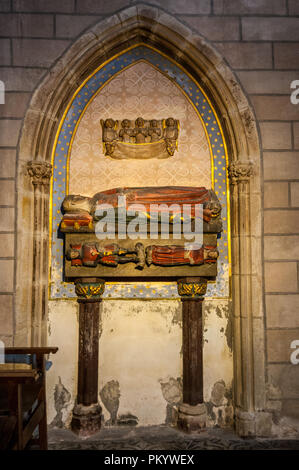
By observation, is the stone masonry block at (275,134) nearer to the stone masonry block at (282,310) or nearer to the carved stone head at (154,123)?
the carved stone head at (154,123)

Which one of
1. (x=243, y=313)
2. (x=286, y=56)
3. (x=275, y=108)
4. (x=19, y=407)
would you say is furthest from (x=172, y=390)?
(x=286, y=56)

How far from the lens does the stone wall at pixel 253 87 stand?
380cm

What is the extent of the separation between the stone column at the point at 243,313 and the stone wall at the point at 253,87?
7.0 inches

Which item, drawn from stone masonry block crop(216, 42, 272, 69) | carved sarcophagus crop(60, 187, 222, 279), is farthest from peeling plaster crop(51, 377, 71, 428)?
stone masonry block crop(216, 42, 272, 69)

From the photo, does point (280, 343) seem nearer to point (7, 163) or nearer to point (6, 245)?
point (6, 245)

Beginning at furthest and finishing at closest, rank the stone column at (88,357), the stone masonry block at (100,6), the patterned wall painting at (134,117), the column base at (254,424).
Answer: the patterned wall painting at (134,117)
the stone masonry block at (100,6)
the stone column at (88,357)
the column base at (254,424)

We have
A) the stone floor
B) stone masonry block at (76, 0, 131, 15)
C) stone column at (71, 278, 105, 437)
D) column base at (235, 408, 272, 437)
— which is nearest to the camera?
the stone floor

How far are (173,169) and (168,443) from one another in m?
2.77

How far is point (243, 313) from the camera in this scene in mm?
3857

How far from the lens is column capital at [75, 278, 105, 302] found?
3.88 metres

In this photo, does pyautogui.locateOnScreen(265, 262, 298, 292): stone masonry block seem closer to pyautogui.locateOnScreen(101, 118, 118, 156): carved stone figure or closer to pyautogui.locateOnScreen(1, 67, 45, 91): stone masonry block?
pyautogui.locateOnScreen(101, 118, 118, 156): carved stone figure

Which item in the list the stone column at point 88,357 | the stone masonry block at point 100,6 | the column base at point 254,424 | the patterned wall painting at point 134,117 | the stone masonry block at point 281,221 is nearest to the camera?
the column base at point 254,424

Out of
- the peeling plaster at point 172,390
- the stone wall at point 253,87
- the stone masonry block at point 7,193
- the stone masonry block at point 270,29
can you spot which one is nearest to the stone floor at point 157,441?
the peeling plaster at point 172,390

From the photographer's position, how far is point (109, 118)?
14.0 feet
